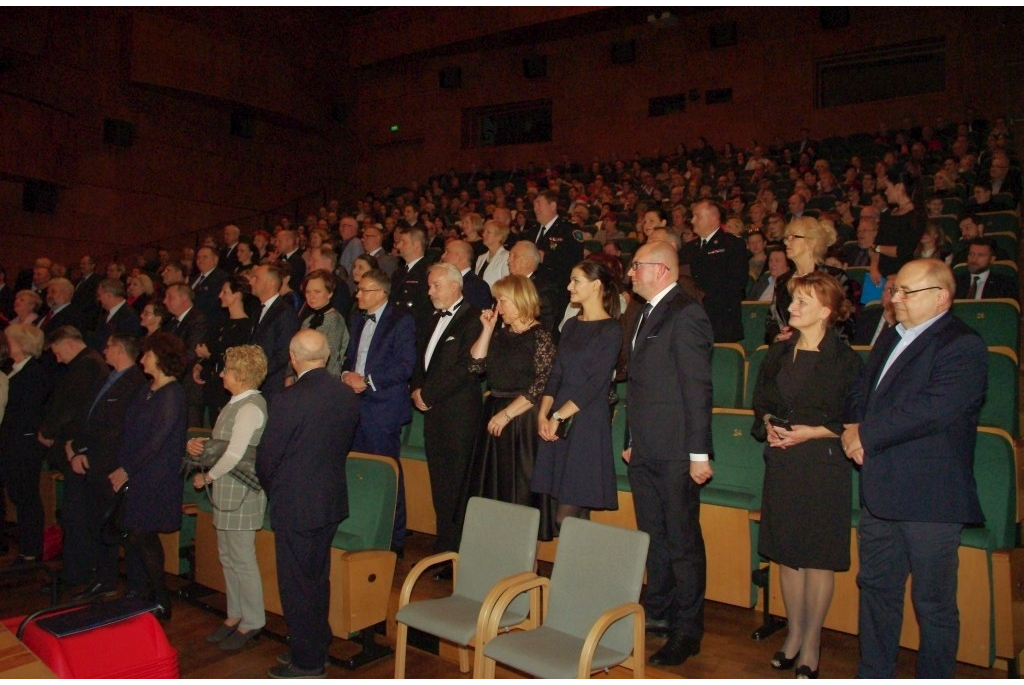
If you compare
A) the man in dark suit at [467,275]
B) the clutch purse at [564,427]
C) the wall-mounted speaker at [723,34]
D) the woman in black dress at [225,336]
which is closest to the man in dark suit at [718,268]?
the man in dark suit at [467,275]

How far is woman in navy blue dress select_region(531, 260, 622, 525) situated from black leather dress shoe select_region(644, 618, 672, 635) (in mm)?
414

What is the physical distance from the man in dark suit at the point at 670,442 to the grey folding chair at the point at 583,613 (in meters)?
0.37

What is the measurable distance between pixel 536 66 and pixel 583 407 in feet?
40.4

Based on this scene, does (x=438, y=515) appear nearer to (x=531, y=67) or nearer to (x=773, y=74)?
(x=773, y=74)

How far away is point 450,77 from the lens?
14609 millimetres

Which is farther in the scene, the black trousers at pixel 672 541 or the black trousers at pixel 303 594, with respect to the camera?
the black trousers at pixel 303 594

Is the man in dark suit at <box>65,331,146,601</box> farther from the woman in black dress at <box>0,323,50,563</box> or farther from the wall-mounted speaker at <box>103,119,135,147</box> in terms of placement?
the wall-mounted speaker at <box>103,119,135,147</box>

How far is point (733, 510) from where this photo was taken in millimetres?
2875

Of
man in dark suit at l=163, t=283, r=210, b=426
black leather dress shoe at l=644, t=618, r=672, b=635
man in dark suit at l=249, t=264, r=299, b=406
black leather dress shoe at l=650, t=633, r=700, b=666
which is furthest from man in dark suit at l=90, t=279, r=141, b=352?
black leather dress shoe at l=650, t=633, r=700, b=666

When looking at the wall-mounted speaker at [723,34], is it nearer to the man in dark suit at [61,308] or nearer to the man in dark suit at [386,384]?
the man in dark suit at [61,308]

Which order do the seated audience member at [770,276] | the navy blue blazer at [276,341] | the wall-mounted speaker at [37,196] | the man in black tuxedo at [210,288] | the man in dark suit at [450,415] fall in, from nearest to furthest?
1. the man in dark suit at [450,415]
2. the navy blue blazer at [276,341]
3. the seated audience member at [770,276]
4. the man in black tuxedo at [210,288]
5. the wall-mounted speaker at [37,196]

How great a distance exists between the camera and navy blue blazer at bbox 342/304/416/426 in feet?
11.6

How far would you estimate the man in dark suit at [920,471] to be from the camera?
211cm

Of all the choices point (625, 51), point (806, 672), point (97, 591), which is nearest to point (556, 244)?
point (806, 672)
